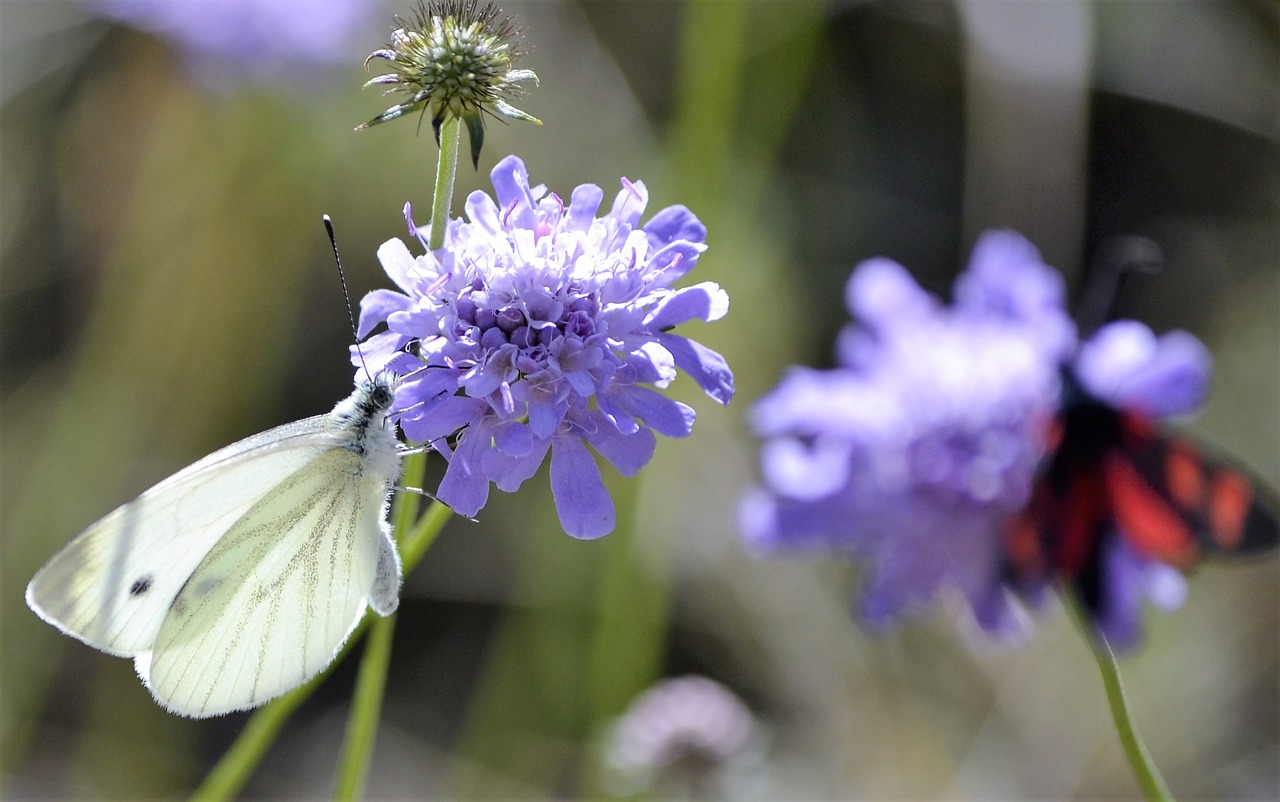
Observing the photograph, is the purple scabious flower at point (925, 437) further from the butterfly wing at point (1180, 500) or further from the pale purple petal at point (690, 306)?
the pale purple petal at point (690, 306)

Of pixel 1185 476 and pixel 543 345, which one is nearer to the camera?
pixel 543 345

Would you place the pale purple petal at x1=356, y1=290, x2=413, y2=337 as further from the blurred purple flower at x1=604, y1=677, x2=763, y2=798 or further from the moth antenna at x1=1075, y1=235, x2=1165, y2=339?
the blurred purple flower at x1=604, y1=677, x2=763, y2=798

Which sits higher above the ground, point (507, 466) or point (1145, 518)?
point (1145, 518)

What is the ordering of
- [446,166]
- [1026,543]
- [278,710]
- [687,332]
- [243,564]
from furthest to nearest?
1. [687,332]
2. [1026,543]
3. [243,564]
4. [278,710]
5. [446,166]

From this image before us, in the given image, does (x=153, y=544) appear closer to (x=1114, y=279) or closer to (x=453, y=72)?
(x=453, y=72)

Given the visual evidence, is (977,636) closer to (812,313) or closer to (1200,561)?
(1200,561)

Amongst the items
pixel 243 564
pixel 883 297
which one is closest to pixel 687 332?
pixel 883 297

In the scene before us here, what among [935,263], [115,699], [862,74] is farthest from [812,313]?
[115,699]
